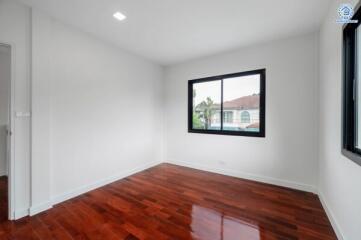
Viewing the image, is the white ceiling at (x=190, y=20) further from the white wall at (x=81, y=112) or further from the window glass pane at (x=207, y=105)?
the window glass pane at (x=207, y=105)

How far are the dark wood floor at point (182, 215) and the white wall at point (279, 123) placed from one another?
1.18ft

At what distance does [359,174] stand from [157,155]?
3.70m

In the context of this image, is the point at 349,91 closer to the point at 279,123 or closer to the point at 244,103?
the point at 279,123

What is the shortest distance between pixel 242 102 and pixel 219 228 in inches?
93.5

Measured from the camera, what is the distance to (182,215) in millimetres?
2160

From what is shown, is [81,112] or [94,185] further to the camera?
[94,185]

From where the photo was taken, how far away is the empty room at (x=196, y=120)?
6.12ft

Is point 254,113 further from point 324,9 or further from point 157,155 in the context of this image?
point 157,155

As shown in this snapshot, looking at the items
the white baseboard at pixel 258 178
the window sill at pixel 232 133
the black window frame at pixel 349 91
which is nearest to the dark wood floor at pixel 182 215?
the white baseboard at pixel 258 178

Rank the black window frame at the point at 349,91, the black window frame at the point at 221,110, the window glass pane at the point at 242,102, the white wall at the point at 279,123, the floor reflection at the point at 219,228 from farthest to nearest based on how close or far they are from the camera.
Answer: the window glass pane at the point at 242,102 < the black window frame at the point at 221,110 < the white wall at the point at 279,123 < the floor reflection at the point at 219,228 < the black window frame at the point at 349,91

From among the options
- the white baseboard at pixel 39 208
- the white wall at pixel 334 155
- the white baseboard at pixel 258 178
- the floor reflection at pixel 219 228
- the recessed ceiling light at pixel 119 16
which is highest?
the recessed ceiling light at pixel 119 16

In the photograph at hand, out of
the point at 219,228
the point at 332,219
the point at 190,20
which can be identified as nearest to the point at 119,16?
the point at 190,20

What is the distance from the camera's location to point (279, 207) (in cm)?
234

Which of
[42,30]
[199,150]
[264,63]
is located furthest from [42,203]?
[264,63]
